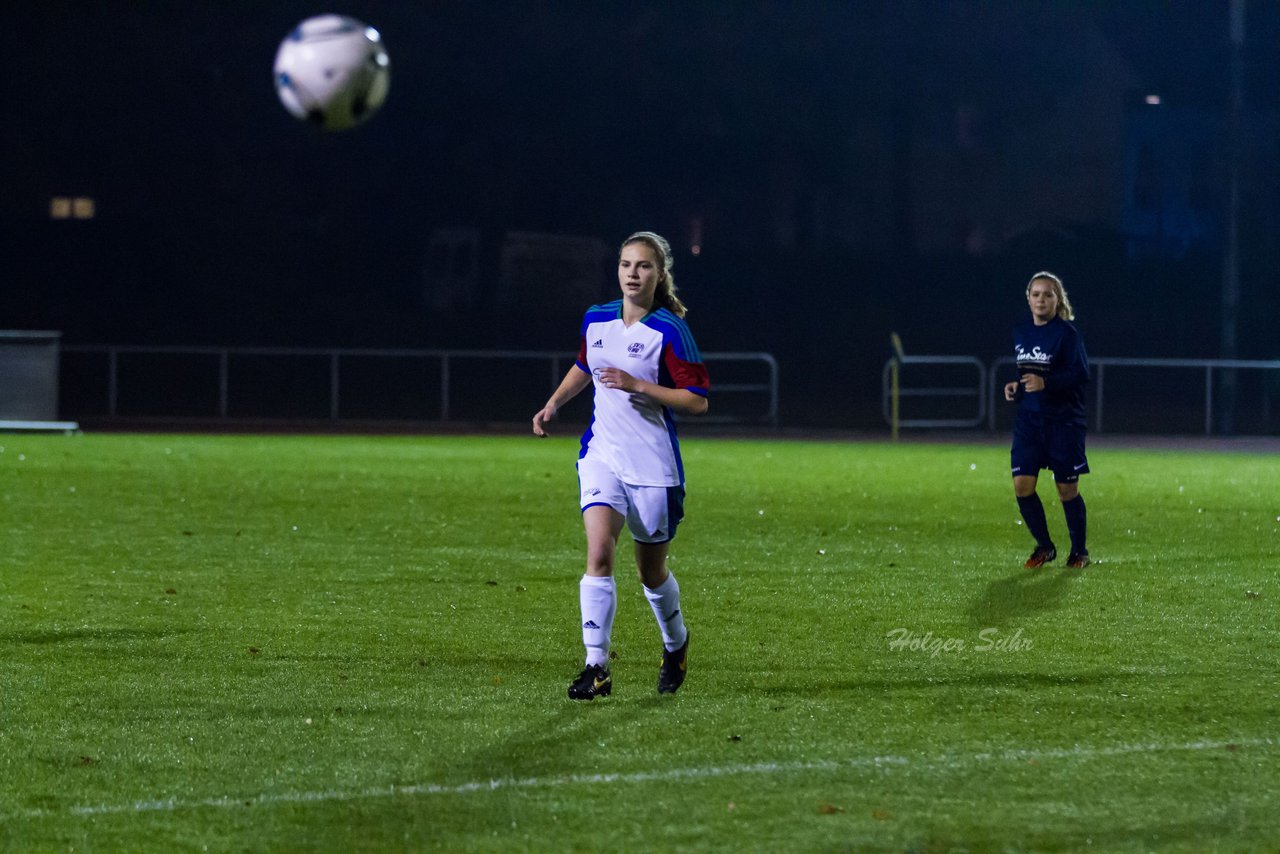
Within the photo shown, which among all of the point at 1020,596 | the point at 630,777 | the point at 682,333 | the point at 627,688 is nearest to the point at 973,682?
the point at 627,688

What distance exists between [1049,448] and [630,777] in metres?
6.23

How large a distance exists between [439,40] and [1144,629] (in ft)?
108

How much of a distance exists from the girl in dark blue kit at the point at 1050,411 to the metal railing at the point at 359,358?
1856cm

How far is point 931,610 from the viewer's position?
8.84 metres

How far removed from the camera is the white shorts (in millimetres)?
6366

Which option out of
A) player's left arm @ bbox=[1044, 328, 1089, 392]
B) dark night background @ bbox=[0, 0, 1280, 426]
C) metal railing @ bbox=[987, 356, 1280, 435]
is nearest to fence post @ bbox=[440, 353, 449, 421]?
dark night background @ bbox=[0, 0, 1280, 426]

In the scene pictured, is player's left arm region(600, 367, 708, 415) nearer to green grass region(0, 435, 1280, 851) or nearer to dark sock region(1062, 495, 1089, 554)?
green grass region(0, 435, 1280, 851)

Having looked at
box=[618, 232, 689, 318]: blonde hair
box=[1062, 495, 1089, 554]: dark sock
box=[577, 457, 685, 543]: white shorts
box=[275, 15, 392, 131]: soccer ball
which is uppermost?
box=[275, 15, 392, 131]: soccer ball

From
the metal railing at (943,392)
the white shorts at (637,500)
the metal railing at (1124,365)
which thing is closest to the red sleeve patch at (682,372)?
the white shorts at (637,500)

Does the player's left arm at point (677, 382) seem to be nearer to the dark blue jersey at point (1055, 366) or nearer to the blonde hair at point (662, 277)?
the blonde hair at point (662, 277)

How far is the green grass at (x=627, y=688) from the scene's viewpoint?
15.3 feet

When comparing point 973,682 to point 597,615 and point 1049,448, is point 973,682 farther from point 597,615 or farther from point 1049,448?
point 1049,448

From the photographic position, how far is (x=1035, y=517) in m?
10.8

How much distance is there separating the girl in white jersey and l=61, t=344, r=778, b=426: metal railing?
22.9 m
